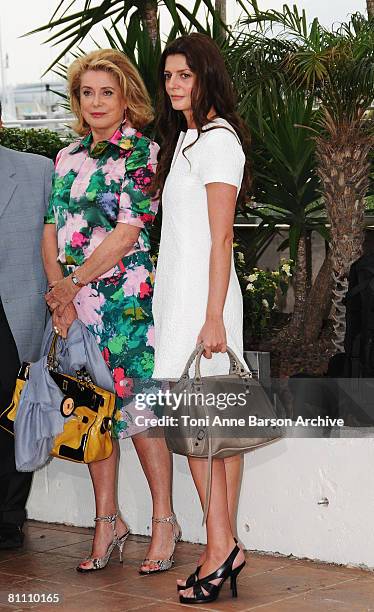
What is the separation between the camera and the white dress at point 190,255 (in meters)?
3.50

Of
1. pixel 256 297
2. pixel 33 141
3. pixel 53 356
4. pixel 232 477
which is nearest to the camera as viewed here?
pixel 232 477

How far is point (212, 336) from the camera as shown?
3.48 meters

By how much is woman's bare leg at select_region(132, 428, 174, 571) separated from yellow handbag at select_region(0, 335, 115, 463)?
0.63 ft

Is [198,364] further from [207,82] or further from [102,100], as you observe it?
[102,100]

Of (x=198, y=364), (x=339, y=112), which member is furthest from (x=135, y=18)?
A: (x=198, y=364)

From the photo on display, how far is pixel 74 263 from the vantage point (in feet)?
13.1

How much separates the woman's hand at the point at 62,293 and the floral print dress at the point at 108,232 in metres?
0.07

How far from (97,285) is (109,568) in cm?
108

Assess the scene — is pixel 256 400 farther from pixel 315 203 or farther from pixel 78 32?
pixel 78 32

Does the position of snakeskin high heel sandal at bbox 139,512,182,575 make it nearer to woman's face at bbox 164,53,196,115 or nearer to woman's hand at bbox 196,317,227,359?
woman's hand at bbox 196,317,227,359

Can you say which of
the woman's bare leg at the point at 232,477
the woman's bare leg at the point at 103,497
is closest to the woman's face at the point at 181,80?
the woman's bare leg at the point at 232,477

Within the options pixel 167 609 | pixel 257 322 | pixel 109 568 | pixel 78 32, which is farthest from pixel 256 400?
pixel 78 32

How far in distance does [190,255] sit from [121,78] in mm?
799

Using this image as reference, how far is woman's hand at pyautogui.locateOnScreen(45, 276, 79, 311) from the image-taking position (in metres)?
3.96
